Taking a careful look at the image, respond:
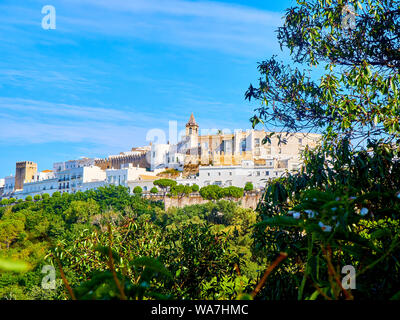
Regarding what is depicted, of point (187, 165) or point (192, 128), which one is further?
point (192, 128)

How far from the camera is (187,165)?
5934 centimetres

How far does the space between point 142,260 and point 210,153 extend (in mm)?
59805

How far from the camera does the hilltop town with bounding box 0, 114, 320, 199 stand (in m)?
49.8

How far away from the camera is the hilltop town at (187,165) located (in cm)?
4984

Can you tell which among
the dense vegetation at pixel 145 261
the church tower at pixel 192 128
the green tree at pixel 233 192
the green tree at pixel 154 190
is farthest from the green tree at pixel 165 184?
the dense vegetation at pixel 145 261

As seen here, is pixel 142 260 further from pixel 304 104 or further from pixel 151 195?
pixel 151 195

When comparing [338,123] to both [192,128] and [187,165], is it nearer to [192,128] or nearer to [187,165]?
[187,165]

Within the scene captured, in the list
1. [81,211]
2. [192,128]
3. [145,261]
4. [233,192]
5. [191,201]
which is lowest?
[81,211]

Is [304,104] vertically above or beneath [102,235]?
above

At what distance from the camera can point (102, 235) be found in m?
7.01

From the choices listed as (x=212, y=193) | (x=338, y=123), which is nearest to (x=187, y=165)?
(x=212, y=193)

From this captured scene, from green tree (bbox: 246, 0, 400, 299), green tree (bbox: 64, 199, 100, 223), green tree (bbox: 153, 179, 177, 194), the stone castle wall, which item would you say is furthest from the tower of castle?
green tree (bbox: 246, 0, 400, 299)

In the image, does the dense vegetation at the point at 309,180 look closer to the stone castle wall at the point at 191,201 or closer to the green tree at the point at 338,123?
the green tree at the point at 338,123

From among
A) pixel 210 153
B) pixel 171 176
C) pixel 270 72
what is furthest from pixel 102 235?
pixel 210 153
